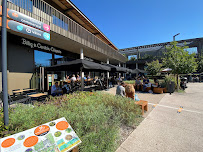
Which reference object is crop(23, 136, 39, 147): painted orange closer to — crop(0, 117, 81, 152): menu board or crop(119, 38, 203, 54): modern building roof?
crop(0, 117, 81, 152): menu board

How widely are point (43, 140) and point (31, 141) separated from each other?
0.48 ft

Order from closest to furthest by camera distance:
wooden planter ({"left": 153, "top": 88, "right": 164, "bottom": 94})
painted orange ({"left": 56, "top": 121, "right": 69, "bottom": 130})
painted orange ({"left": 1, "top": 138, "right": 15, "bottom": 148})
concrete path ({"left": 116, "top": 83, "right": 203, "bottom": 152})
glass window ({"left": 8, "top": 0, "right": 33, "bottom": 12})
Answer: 1. painted orange ({"left": 1, "top": 138, "right": 15, "bottom": 148})
2. painted orange ({"left": 56, "top": 121, "right": 69, "bottom": 130})
3. concrete path ({"left": 116, "top": 83, "right": 203, "bottom": 152})
4. glass window ({"left": 8, "top": 0, "right": 33, "bottom": 12})
5. wooden planter ({"left": 153, "top": 88, "right": 164, "bottom": 94})

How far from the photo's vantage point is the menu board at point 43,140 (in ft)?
4.06

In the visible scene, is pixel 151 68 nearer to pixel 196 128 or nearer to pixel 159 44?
pixel 159 44

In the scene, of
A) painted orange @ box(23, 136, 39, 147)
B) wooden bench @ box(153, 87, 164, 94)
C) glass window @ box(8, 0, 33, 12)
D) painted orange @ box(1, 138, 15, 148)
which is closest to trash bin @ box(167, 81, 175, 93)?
wooden bench @ box(153, 87, 164, 94)

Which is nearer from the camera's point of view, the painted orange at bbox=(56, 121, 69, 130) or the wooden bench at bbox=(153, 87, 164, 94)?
the painted orange at bbox=(56, 121, 69, 130)

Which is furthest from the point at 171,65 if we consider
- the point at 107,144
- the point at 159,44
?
the point at 159,44

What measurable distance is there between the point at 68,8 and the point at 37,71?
7515mm

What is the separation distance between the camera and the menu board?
4.06 feet

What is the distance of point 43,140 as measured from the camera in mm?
1367

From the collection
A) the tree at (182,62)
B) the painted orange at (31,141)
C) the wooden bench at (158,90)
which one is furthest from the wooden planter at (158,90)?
the painted orange at (31,141)

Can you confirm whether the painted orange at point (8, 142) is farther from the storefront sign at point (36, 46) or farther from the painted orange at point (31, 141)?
the storefront sign at point (36, 46)

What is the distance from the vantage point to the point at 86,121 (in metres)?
2.11

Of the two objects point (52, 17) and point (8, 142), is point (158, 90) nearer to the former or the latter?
point (8, 142)
